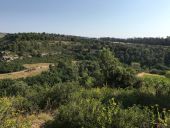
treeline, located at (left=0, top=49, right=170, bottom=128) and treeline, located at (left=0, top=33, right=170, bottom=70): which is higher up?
treeline, located at (left=0, top=49, right=170, bottom=128)

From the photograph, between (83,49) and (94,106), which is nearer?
(94,106)

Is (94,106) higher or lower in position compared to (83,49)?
higher

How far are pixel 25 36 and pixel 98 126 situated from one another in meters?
121

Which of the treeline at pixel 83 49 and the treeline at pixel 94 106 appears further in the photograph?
the treeline at pixel 83 49

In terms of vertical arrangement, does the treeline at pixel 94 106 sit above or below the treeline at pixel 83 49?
above

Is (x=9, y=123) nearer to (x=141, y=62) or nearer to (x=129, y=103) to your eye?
(x=129, y=103)

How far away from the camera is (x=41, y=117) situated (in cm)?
862

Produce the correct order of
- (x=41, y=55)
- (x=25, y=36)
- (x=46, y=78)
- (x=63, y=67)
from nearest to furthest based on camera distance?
1. (x=46, y=78)
2. (x=63, y=67)
3. (x=41, y=55)
4. (x=25, y=36)

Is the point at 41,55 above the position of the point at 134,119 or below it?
below

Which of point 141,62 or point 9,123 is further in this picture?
point 141,62

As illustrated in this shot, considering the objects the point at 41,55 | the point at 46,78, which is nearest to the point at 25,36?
the point at 41,55

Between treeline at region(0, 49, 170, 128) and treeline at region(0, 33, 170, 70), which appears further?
treeline at region(0, 33, 170, 70)

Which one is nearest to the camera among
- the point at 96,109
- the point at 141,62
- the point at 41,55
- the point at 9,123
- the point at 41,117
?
the point at 9,123

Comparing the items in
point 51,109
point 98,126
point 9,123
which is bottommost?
point 51,109
